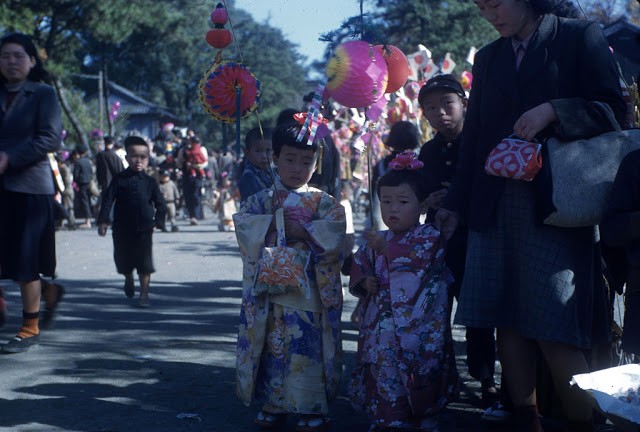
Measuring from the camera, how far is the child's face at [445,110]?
514cm

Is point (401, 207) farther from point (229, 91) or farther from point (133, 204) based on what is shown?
point (133, 204)

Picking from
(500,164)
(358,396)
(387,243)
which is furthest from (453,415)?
(500,164)

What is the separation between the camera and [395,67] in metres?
4.70

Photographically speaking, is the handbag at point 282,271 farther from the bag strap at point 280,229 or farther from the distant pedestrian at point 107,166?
the distant pedestrian at point 107,166

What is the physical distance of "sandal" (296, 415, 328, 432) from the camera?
4484mm

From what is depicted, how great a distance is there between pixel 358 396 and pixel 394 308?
0.45m

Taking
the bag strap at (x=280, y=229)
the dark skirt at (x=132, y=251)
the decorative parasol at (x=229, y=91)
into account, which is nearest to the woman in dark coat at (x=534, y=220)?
the bag strap at (x=280, y=229)

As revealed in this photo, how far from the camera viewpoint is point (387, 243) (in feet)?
14.5

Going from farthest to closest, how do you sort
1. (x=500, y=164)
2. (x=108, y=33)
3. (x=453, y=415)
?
(x=108, y=33)
(x=453, y=415)
(x=500, y=164)

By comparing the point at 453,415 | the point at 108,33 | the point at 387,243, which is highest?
the point at 108,33

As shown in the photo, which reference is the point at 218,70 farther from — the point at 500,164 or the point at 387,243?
the point at 500,164

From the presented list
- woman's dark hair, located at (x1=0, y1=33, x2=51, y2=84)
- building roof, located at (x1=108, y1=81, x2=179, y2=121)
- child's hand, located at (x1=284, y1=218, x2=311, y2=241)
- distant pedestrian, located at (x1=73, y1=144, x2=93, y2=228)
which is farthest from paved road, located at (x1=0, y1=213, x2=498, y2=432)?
building roof, located at (x1=108, y1=81, x2=179, y2=121)

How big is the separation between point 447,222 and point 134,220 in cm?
500

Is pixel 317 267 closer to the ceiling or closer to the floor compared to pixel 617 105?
closer to the floor
